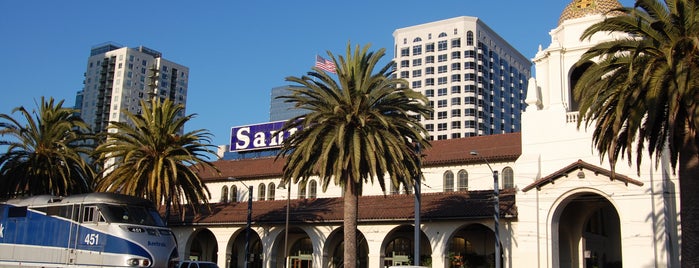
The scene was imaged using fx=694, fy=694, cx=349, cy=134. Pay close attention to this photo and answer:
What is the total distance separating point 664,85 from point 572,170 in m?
13.3

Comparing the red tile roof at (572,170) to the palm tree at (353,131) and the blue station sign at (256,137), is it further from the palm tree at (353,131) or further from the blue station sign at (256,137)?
the blue station sign at (256,137)

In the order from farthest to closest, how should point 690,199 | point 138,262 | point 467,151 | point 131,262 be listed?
point 467,151
point 138,262
point 131,262
point 690,199

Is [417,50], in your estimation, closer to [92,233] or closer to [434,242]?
[434,242]

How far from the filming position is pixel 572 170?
117 ft

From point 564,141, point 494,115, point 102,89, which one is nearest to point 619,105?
point 564,141

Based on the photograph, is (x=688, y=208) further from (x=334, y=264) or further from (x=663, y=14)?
(x=334, y=264)

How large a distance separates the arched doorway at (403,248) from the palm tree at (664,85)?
2287 centimetres

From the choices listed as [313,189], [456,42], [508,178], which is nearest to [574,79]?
[508,178]

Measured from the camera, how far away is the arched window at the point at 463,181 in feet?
149

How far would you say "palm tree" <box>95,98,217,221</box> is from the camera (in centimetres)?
3819

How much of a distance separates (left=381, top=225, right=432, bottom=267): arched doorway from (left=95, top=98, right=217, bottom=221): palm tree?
14090 millimetres

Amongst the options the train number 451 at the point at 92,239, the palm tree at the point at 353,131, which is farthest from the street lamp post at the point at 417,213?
the train number 451 at the point at 92,239

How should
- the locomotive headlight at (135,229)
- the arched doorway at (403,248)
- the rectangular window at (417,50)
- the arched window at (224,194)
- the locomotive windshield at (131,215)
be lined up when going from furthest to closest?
1. the rectangular window at (417,50)
2. the arched window at (224,194)
3. the arched doorway at (403,248)
4. the locomotive windshield at (131,215)
5. the locomotive headlight at (135,229)

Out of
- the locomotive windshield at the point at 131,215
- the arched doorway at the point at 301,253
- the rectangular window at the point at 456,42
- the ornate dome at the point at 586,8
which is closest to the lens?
the locomotive windshield at the point at 131,215
